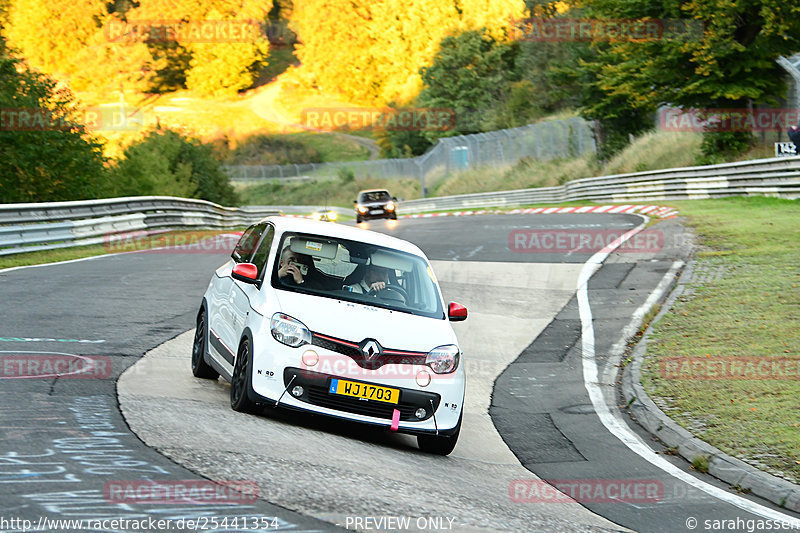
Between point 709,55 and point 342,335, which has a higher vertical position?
point 709,55

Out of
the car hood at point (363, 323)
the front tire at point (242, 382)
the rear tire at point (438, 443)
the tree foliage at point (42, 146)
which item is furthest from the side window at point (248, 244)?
the tree foliage at point (42, 146)

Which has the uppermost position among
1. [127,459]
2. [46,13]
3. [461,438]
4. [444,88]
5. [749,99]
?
[46,13]

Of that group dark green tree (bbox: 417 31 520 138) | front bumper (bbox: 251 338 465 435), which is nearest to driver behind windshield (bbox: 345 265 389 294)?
front bumper (bbox: 251 338 465 435)

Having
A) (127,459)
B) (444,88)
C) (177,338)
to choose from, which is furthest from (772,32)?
(444,88)

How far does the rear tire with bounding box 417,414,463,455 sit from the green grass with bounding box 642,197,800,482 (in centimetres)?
230

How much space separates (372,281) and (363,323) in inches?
36.0

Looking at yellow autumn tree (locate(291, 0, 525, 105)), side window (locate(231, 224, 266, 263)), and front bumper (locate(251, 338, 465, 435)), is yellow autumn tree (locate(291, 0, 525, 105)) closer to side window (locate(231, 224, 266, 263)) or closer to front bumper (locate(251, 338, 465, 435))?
side window (locate(231, 224, 266, 263))

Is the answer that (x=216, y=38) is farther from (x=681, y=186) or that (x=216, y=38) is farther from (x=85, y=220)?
(x=85, y=220)

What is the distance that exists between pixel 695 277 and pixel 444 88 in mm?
71852

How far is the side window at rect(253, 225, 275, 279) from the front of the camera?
885 cm

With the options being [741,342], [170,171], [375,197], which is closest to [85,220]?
[741,342]

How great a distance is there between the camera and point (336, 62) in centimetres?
13000

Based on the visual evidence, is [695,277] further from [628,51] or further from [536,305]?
[628,51]

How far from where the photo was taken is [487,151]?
Result: 63062 mm
